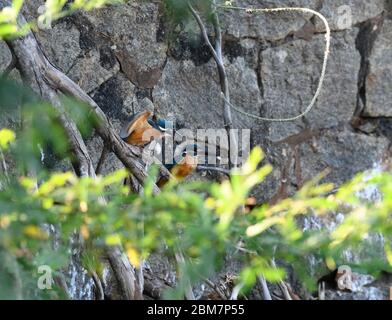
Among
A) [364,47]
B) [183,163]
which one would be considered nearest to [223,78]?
[183,163]

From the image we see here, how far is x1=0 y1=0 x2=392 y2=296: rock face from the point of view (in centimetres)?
245

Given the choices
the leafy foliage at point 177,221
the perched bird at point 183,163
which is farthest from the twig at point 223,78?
the leafy foliage at point 177,221

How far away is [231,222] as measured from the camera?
3.09ft

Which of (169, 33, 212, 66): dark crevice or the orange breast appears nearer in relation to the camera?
the orange breast

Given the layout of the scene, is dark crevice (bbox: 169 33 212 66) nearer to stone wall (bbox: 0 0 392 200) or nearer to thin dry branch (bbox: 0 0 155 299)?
stone wall (bbox: 0 0 392 200)

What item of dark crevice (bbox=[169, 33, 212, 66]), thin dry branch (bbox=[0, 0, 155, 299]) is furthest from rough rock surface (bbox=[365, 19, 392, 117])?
thin dry branch (bbox=[0, 0, 155, 299])

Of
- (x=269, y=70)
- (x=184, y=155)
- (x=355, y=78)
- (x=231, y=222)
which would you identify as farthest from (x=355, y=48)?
(x=231, y=222)

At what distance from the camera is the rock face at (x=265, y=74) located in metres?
2.45

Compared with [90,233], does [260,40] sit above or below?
above

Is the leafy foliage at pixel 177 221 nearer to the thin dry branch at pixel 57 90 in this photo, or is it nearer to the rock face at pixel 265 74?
the thin dry branch at pixel 57 90

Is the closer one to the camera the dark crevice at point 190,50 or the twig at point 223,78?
the twig at point 223,78

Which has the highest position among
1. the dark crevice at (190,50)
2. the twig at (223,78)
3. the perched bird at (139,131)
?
the dark crevice at (190,50)

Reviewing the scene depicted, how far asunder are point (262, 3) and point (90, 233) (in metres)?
1.76
